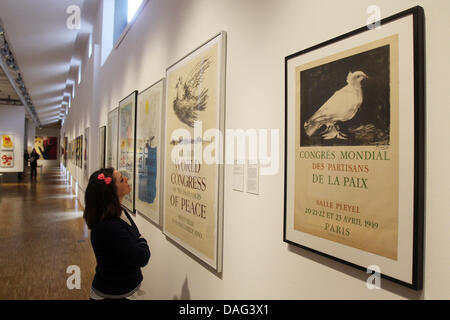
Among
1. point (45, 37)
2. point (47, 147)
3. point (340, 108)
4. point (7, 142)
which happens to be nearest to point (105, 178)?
point (340, 108)

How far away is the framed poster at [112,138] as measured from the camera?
5066 millimetres

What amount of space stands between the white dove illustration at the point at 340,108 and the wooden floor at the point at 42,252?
3.87 m

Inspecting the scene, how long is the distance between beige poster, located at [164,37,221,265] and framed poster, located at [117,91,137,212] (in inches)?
52.4

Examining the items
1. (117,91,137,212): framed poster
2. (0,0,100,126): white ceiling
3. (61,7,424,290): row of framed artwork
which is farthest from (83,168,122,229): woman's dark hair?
(0,0,100,126): white ceiling

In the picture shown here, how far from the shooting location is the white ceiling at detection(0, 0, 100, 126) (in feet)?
24.2

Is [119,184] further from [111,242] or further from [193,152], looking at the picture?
[193,152]

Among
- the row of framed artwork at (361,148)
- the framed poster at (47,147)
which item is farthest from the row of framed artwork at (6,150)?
the row of framed artwork at (361,148)

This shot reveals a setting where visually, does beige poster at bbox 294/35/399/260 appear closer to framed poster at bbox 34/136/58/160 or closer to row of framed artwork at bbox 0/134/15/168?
row of framed artwork at bbox 0/134/15/168

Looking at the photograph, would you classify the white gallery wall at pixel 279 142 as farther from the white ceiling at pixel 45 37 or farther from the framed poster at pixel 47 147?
the framed poster at pixel 47 147

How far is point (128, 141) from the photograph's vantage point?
4242 millimetres

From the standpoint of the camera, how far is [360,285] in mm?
1127

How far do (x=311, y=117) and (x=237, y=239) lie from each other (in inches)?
35.5
